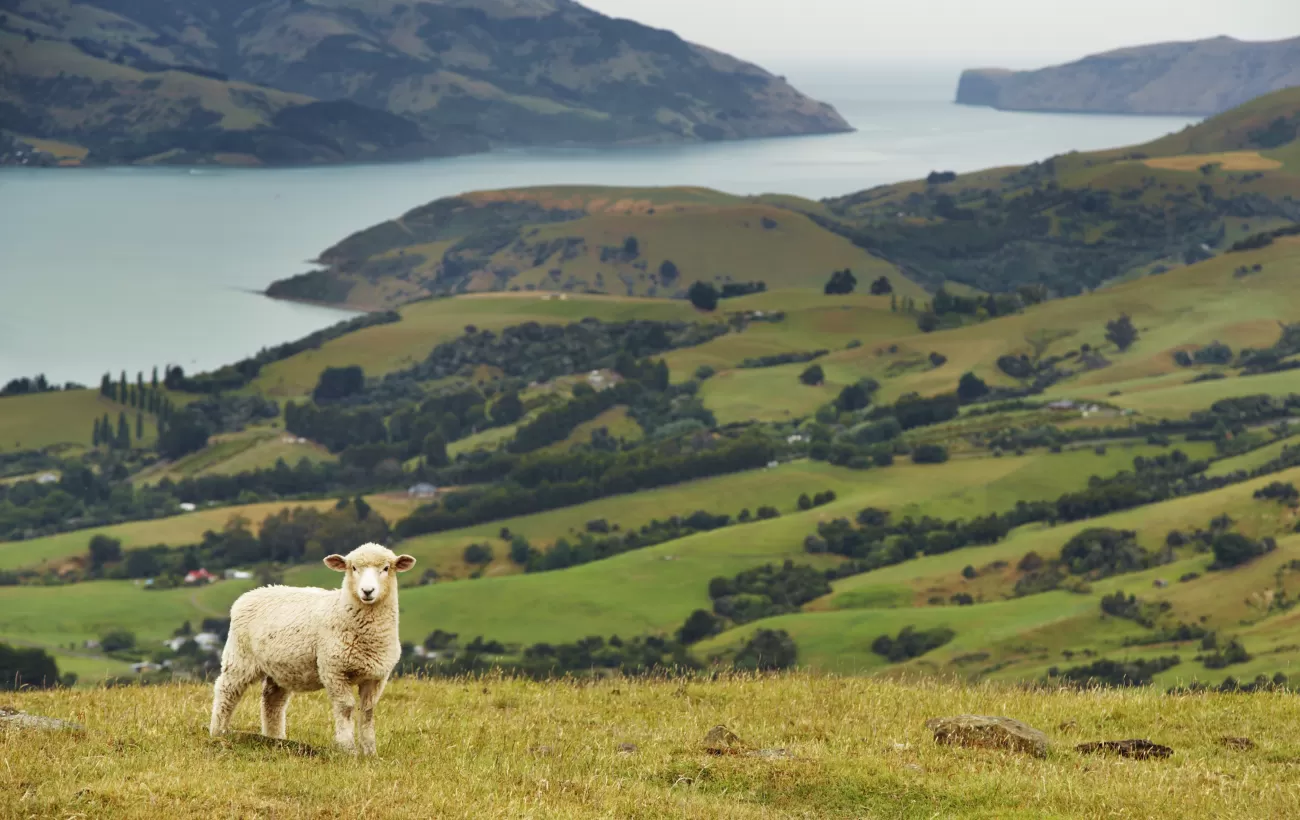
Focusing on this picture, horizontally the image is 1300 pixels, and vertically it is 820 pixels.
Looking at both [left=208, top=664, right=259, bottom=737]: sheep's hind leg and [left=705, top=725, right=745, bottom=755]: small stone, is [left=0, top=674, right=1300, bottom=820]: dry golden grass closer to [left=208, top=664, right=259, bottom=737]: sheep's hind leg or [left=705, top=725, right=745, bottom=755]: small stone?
[left=705, top=725, right=745, bottom=755]: small stone

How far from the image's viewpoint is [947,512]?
536ft

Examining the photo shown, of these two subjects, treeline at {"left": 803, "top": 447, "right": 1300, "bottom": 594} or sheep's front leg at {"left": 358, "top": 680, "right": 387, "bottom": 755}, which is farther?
treeline at {"left": 803, "top": 447, "right": 1300, "bottom": 594}

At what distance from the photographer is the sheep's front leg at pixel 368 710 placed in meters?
16.4

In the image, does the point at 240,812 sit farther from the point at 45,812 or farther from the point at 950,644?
the point at 950,644

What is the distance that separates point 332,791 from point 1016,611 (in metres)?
113

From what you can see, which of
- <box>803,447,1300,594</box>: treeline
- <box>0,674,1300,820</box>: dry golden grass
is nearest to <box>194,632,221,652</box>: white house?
<box>803,447,1300,594</box>: treeline

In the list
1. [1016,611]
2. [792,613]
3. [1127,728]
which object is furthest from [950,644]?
[1127,728]

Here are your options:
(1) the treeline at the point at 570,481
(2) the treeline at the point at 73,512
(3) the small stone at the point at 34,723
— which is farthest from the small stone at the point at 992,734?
(2) the treeline at the point at 73,512

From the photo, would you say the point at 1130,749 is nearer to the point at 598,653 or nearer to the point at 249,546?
the point at 598,653

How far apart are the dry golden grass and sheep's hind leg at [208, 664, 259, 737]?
0.32 meters

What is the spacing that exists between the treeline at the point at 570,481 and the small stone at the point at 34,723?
160175 millimetres

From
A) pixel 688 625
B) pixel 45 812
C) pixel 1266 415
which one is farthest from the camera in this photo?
pixel 1266 415

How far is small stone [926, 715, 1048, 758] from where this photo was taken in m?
17.3

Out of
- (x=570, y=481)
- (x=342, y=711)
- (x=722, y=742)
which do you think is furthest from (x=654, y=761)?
(x=570, y=481)
